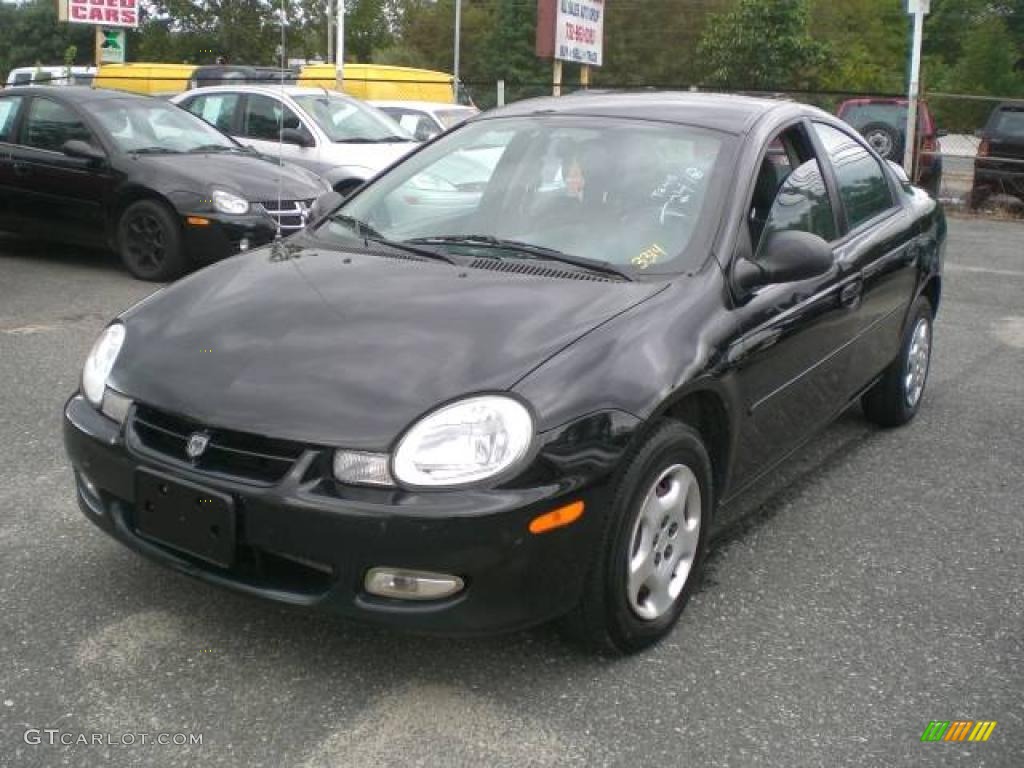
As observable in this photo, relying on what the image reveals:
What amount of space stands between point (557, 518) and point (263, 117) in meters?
9.82

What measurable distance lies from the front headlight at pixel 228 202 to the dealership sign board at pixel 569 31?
13.3m

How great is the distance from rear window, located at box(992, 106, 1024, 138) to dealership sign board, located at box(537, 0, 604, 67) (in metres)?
7.97

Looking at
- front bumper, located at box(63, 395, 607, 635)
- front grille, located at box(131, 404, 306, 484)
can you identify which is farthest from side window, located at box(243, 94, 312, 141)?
front bumper, located at box(63, 395, 607, 635)

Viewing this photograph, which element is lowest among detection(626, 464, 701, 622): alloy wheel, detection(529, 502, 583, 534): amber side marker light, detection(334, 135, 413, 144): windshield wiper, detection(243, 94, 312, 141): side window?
detection(626, 464, 701, 622): alloy wheel

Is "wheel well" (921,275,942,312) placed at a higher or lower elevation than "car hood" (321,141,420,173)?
lower

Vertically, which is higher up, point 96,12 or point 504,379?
point 96,12

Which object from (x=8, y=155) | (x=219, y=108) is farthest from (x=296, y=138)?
(x=8, y=155)

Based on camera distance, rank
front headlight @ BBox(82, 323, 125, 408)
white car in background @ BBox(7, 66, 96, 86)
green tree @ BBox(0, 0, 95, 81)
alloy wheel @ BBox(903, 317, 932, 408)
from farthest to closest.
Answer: green tree @ BBox(0, 0, 95, 81)
white car in background @ BBox(7, 66, 96, 86)
alloy wheel @ BBox(903, 317, 932, 408)
front headlight @ BBox(82, 323, 125, 408)

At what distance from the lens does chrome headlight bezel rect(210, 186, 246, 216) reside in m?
→ 8.28

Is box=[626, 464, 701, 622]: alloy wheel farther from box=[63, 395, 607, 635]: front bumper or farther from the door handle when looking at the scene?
the door handle

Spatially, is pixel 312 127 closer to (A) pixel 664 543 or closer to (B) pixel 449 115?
(B) pixel 449 115

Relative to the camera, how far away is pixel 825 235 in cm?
416

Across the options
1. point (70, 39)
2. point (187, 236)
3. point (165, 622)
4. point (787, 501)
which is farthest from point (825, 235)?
point (70, 39)

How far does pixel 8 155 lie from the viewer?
9086mm
